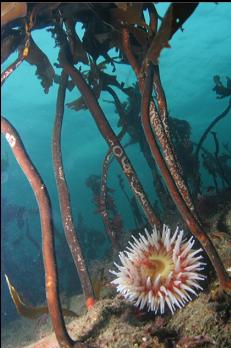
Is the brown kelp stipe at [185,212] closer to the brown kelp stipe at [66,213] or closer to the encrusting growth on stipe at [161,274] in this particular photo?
the encrusting growth on stipe at [161,274]

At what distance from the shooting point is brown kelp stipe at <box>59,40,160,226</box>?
3.69 m

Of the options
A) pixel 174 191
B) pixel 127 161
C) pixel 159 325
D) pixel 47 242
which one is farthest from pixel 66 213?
pixel 159 325

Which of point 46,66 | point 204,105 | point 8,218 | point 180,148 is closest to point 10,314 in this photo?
point 8,218

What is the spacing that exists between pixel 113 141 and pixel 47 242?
61.6 inches

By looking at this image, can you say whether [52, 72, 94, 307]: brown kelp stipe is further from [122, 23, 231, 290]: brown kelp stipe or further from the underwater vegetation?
[122, 23, 231, 290]: brown kelp stipe

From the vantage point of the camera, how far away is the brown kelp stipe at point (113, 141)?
12.1 ft

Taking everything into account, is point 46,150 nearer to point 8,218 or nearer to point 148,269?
point 8,218

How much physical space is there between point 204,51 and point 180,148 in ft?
84.3

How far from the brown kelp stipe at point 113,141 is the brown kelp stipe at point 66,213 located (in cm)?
29

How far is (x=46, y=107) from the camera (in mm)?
29812

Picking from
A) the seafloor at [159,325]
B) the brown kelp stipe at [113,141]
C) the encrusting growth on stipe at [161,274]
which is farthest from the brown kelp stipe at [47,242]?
the brown kelp stipe at [113,141]

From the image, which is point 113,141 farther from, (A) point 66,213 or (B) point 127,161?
(A) point 66,213

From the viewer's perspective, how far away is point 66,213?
150 inches

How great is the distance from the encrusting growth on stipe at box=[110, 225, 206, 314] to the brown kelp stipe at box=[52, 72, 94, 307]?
60cm
